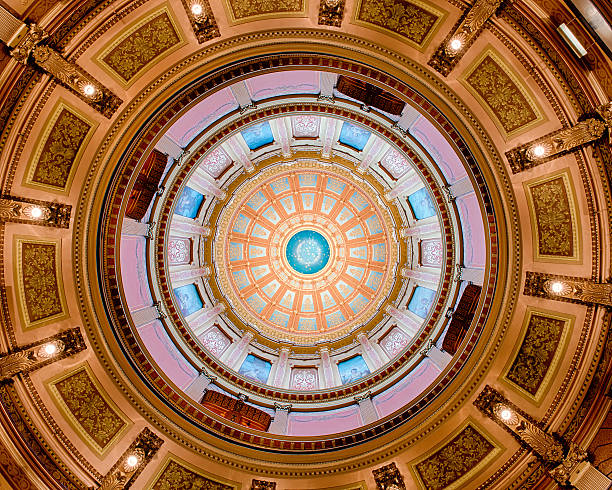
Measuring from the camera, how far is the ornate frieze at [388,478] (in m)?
12.1

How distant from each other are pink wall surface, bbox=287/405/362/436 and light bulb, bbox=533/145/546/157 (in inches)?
458

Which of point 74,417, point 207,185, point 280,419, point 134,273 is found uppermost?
point 207,185

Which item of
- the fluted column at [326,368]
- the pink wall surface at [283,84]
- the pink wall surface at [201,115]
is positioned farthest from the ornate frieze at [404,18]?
the fluted column at [326,368]

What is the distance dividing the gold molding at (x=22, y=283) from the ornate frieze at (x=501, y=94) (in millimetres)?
13165

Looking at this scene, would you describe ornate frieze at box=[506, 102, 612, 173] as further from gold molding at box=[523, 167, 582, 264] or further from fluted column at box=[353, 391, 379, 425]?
fluted column at box=[353, 391, 379, 425]

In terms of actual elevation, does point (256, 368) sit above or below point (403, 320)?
below

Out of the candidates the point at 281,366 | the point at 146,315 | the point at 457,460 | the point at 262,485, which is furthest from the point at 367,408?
the point at 146,315

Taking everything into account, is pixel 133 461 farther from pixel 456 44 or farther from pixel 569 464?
pixel 456 44

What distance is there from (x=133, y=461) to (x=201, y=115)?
11781 mm

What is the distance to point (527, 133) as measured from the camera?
10570 mm

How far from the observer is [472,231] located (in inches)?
550

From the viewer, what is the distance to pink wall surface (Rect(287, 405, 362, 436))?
587 inches

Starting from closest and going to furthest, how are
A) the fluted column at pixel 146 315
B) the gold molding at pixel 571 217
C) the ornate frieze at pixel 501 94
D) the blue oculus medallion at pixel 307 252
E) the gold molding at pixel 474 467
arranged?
the ornate frieze at pixel 501 94 < the gold molding at pixel 571 217 < the gold molding at pixel 474 467 < the fluted column at pixel 146 315 < the blue oculus medallion at pixel 307 252

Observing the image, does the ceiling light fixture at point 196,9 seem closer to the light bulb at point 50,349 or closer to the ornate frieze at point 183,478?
the light bulb at point 50,349
